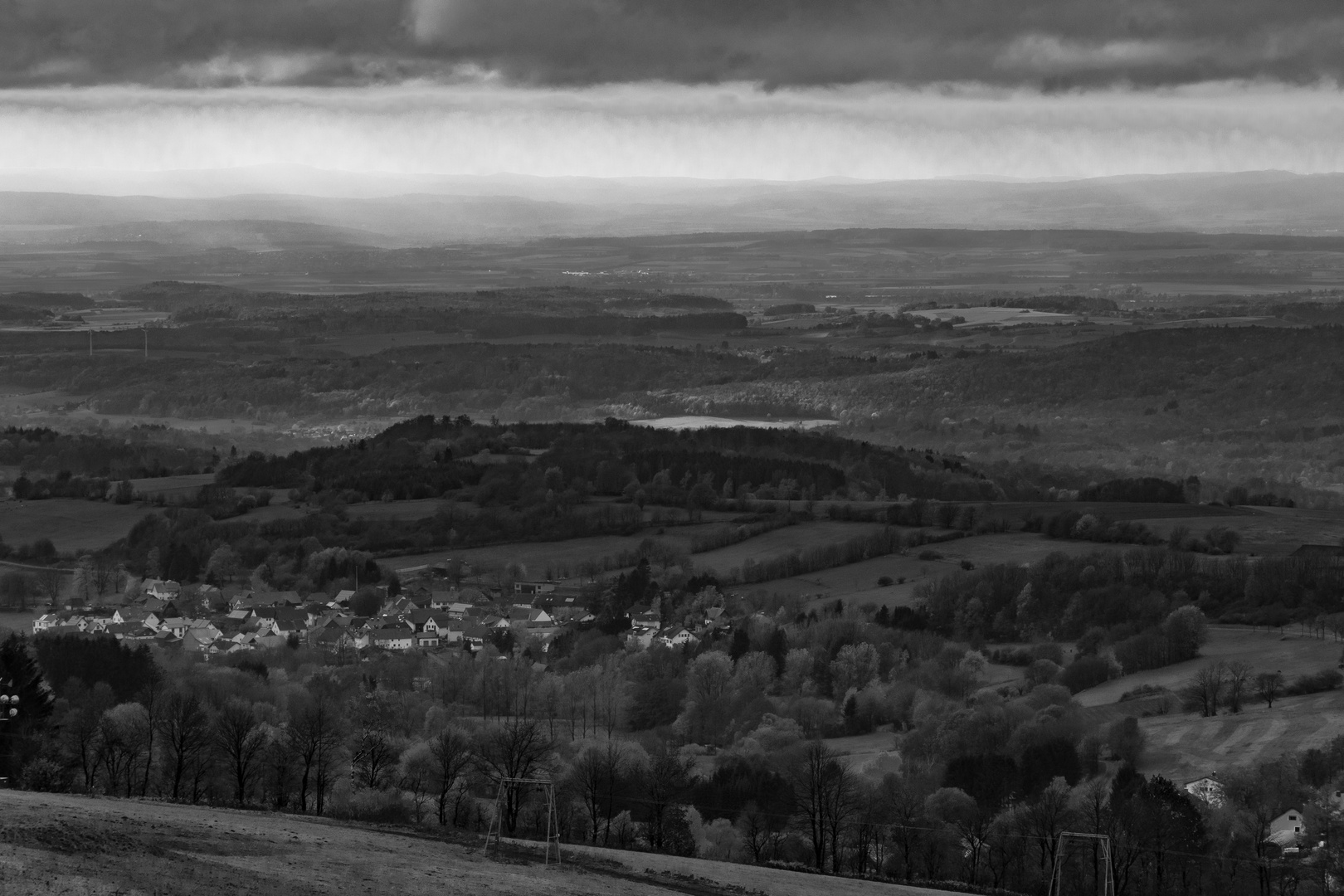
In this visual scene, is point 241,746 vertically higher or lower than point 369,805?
higher

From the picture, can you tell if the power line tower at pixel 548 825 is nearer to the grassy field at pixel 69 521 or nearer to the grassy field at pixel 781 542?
the grassy field at pixel 781 542

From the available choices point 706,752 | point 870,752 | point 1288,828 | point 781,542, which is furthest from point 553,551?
point 1288,828

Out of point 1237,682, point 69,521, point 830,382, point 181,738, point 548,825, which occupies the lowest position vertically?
point 830,382

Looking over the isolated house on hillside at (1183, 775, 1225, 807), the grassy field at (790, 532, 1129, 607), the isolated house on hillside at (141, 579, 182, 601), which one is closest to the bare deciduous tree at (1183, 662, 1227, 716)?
the isolated house on hillside at (1183, 775, 1225, 807)

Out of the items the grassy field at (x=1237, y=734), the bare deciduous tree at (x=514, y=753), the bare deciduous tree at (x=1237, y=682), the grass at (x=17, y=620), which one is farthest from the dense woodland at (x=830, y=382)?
the bare deciduous tree at (x=514, y=753)

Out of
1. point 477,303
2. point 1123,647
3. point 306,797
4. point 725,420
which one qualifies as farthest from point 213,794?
point 477,303

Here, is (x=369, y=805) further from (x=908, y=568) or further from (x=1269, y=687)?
(x=908, y=568)

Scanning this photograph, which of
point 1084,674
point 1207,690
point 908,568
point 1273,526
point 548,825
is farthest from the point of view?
point 1273,526
